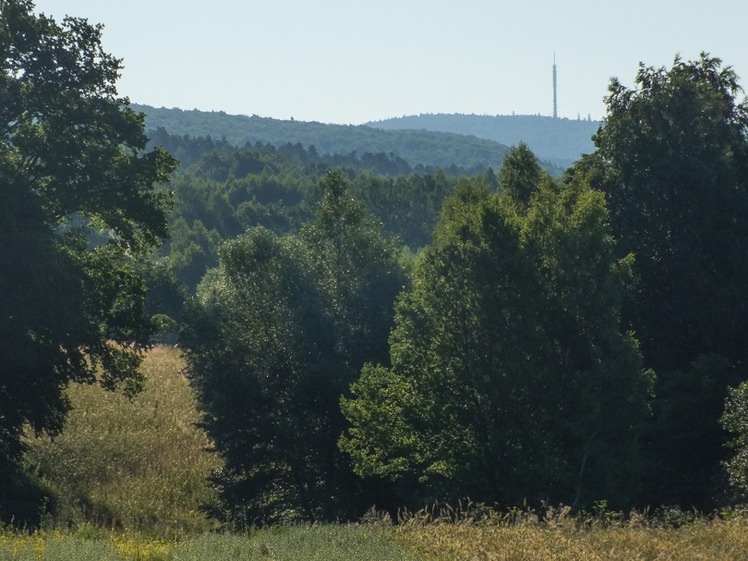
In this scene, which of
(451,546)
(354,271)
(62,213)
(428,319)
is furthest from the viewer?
(354,271)

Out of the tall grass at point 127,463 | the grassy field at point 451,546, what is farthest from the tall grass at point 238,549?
the tall grass at point 127,463

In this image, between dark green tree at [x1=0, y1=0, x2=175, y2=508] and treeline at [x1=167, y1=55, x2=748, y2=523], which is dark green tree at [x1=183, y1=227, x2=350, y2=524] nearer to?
treeline at [x1=167, y1=55, x2=748, y2=523]

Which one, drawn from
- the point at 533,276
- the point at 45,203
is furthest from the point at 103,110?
the point at 533,276

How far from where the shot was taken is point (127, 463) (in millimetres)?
32625

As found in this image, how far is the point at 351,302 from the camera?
33.4m

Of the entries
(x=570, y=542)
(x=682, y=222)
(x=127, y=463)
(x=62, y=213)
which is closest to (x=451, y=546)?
(x=570, y=542)

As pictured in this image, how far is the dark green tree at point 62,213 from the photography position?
2364cm

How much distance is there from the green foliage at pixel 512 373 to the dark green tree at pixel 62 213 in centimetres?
812

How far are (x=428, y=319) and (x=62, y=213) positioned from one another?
11.5 metres

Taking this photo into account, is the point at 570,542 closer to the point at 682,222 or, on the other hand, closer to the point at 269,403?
the point at 269,403

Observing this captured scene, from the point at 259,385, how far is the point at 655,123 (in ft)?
54.9

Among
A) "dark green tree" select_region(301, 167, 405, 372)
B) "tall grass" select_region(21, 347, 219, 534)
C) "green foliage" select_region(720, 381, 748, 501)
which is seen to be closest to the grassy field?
"green foliage" select_region(720, 381, 748, 501)

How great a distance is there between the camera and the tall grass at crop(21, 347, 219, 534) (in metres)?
28.1

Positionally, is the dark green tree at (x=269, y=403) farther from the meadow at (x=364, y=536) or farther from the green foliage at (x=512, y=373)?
the green foliage at (x=512, y=373)
